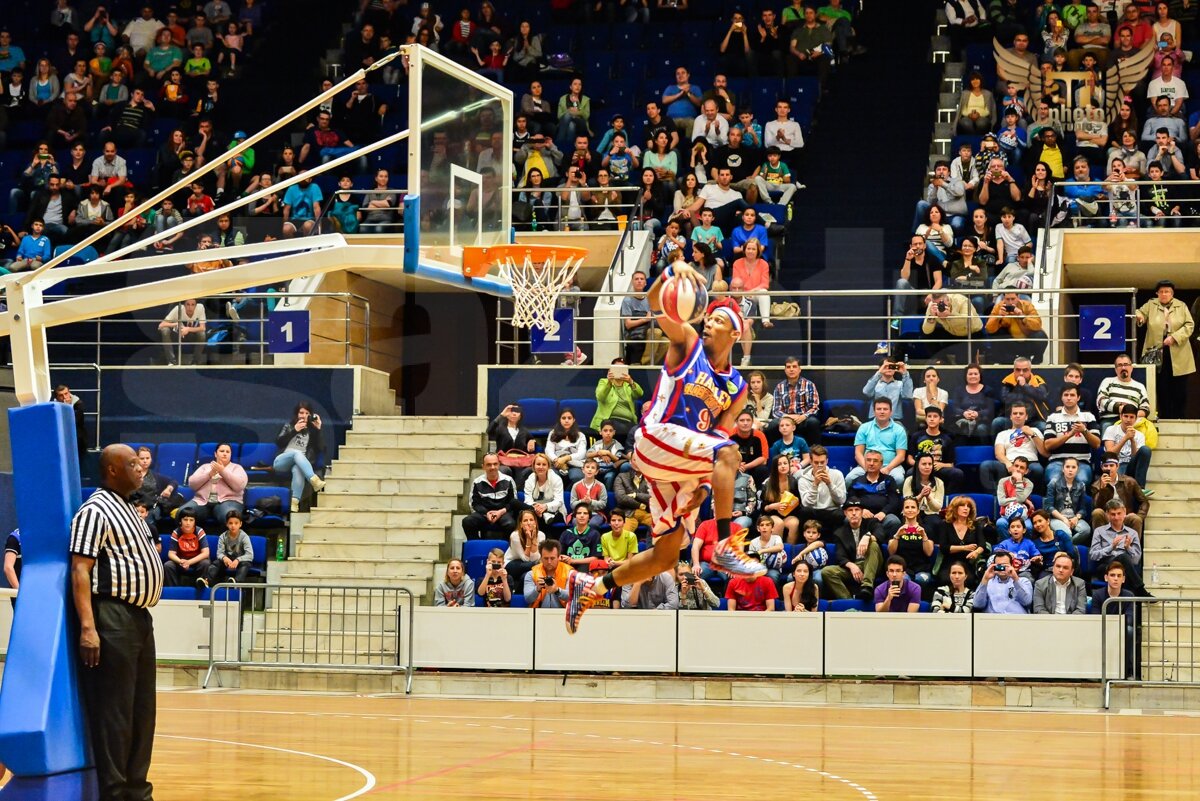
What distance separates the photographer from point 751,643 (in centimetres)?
1753

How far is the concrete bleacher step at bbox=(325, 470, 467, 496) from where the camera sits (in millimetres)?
20938

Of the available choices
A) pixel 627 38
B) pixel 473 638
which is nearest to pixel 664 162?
pixel 627 38

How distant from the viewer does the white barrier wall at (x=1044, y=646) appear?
1691 cm

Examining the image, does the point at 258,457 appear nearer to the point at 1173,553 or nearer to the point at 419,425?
the point at 419,425

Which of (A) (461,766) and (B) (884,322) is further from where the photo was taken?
(B) (884,322)

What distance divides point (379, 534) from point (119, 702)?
34.9 feet

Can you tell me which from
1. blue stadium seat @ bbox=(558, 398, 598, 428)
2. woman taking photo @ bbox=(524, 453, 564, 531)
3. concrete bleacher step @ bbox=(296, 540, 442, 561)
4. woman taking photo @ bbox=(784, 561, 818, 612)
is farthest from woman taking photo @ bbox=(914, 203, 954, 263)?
concrete bleacher step @ bbox=(296, 540, 442, 561)

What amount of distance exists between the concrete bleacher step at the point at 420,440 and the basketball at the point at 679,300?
12.6 meters

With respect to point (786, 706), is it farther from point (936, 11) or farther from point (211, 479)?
point (936, 11)

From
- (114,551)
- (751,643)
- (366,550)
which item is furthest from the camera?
(366,550)

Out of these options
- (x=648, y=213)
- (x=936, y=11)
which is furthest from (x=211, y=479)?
(x=936, y=11)

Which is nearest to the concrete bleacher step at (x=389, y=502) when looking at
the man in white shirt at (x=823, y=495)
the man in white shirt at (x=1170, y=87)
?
the man in white shirt at (x=823, y=495)

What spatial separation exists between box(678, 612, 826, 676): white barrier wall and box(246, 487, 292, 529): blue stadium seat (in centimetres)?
544

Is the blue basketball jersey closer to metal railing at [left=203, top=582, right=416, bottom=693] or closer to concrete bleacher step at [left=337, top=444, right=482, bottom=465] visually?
metal railing at [left=203, top=582, right=416, bottom=693]
